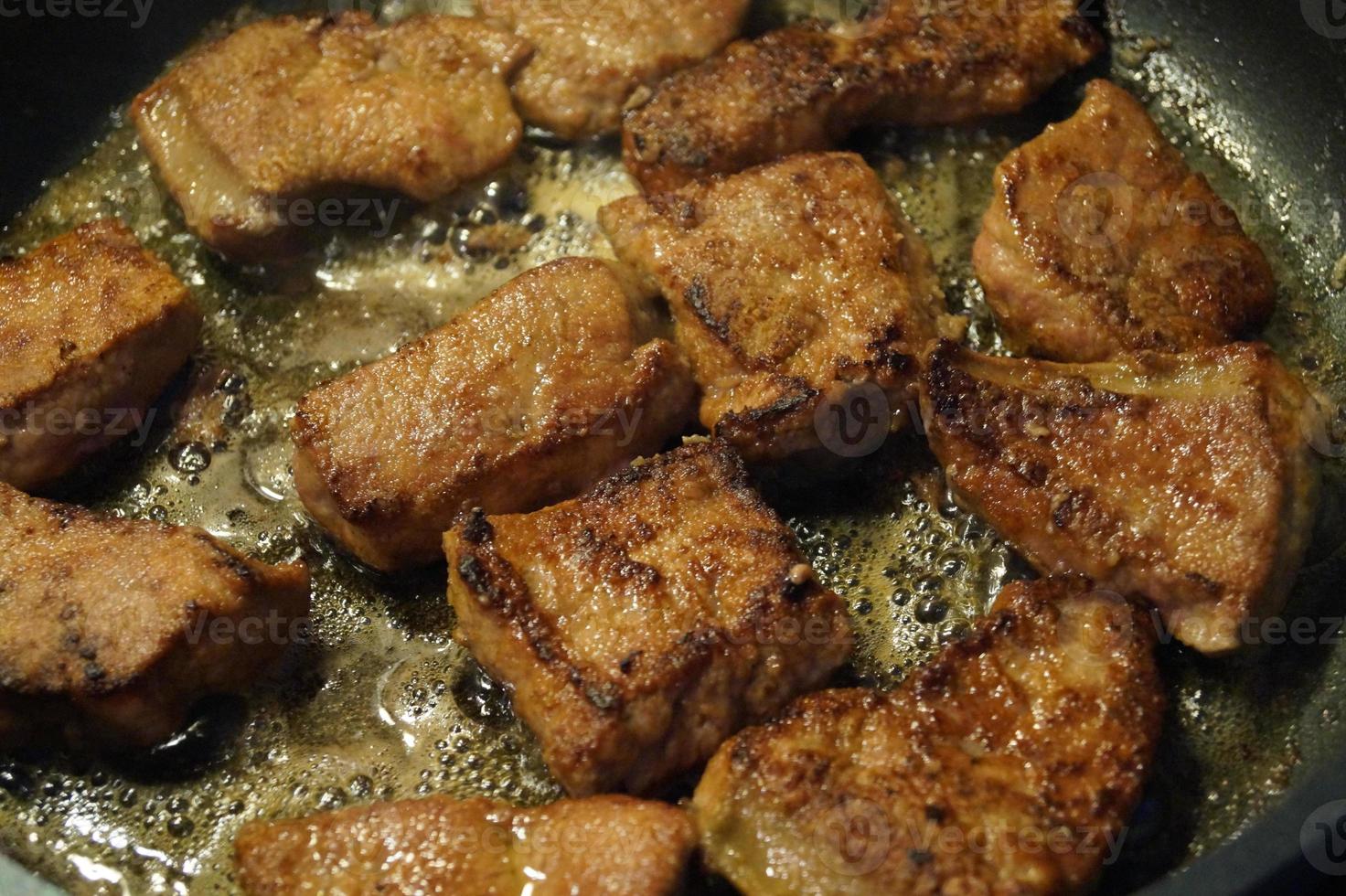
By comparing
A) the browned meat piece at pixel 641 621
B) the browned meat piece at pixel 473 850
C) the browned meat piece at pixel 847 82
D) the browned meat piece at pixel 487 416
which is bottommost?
the browned meat piece at pixel 473 850

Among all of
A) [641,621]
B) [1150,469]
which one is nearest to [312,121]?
[641,621]

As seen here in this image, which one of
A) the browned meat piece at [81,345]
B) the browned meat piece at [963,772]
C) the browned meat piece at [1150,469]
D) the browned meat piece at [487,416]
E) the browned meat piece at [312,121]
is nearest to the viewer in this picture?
the browned meat piece at [963,772]

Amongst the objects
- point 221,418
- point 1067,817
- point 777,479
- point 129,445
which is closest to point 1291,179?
point 777,479

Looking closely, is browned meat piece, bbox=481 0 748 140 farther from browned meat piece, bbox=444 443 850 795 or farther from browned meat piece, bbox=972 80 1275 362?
browned meat piece, bbox=444 443 850 795

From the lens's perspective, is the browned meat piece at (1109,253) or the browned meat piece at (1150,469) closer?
the browned meat piece at (1150,469)

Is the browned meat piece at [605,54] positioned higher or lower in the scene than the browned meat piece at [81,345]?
higher

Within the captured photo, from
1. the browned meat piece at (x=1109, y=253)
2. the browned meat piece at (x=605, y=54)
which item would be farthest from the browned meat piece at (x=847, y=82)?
the browned meat piece at (x=1109, y=253)

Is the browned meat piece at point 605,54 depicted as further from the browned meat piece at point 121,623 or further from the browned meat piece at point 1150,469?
the browned meat piece at point 121,623
